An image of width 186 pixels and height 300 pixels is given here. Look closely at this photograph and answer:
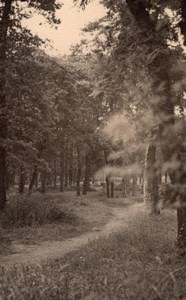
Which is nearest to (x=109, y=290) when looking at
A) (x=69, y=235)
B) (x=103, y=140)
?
(x=69, y=235)

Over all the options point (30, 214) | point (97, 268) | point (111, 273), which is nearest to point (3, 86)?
point (30, 214)

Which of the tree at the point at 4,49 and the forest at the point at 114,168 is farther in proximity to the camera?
the tree at the point at 4,49

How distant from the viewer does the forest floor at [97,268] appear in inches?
226

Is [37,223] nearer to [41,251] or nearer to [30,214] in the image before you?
[30,214]

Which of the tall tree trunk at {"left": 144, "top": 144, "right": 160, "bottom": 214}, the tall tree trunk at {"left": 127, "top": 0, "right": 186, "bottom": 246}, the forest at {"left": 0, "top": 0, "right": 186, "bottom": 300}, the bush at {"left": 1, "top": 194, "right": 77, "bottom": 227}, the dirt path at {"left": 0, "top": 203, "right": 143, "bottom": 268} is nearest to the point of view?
the forest at {"left": 0, "top": 0, "right": 186, "bottom": 300}

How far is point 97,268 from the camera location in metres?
9.12

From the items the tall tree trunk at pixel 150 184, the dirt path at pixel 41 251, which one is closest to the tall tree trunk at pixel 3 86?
the dirt path at pixel 41 251

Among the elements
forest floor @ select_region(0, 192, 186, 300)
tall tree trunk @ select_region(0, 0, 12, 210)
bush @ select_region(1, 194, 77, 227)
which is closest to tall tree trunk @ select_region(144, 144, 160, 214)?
bush @ select_region(1, 194, 77, 227)

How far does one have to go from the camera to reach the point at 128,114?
70.2 feet

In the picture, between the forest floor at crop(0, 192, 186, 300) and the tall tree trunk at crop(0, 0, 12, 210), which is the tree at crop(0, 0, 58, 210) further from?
the forest floor at crop(0, 192, 186, 300)

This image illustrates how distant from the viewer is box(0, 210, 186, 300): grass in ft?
18.7

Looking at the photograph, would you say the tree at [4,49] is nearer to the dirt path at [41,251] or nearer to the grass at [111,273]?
the dirt path at [41,251]

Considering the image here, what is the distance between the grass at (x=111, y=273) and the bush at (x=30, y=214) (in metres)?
5.00

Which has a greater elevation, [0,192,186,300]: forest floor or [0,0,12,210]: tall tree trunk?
[0,0,12,210]: tall tree trunk
